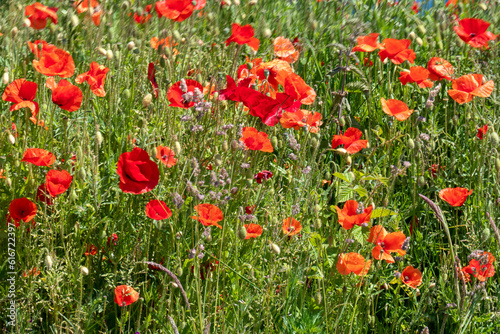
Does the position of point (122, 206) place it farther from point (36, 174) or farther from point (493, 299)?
point (493, 299)

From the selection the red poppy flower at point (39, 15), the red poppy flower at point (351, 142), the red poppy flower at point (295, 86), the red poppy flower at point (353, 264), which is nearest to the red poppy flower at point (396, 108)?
the red poppy flower at point (351, 142)

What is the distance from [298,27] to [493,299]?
2.51 metres

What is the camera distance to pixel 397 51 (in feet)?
7.86

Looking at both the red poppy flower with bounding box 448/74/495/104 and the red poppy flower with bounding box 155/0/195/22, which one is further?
the red poppy flower with bounding box 448/74/495/104

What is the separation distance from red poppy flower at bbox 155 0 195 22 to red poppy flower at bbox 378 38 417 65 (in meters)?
0.92

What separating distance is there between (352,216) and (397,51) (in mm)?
1056

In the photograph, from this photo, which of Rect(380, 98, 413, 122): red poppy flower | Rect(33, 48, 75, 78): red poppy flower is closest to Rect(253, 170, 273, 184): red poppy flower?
Rect(380, 98, 413, 122): red poppy flower

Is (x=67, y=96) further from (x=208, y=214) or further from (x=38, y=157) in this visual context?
(x=208, y=214)

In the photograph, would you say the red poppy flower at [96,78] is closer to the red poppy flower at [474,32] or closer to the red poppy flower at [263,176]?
the red poppy flower at [263,176]

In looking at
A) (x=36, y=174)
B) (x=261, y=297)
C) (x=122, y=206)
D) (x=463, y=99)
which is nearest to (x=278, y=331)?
(x=261, y=297)

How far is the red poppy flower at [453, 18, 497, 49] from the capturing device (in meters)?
2.57

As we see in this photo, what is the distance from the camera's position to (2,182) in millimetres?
1910

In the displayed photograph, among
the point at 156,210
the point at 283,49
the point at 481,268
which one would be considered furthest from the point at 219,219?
the point at 283,49

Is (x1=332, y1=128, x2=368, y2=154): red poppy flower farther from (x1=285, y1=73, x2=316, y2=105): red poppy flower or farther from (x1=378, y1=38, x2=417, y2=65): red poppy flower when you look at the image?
(x1=378, y1=38, x2=417, y2=65): red poppy flower
